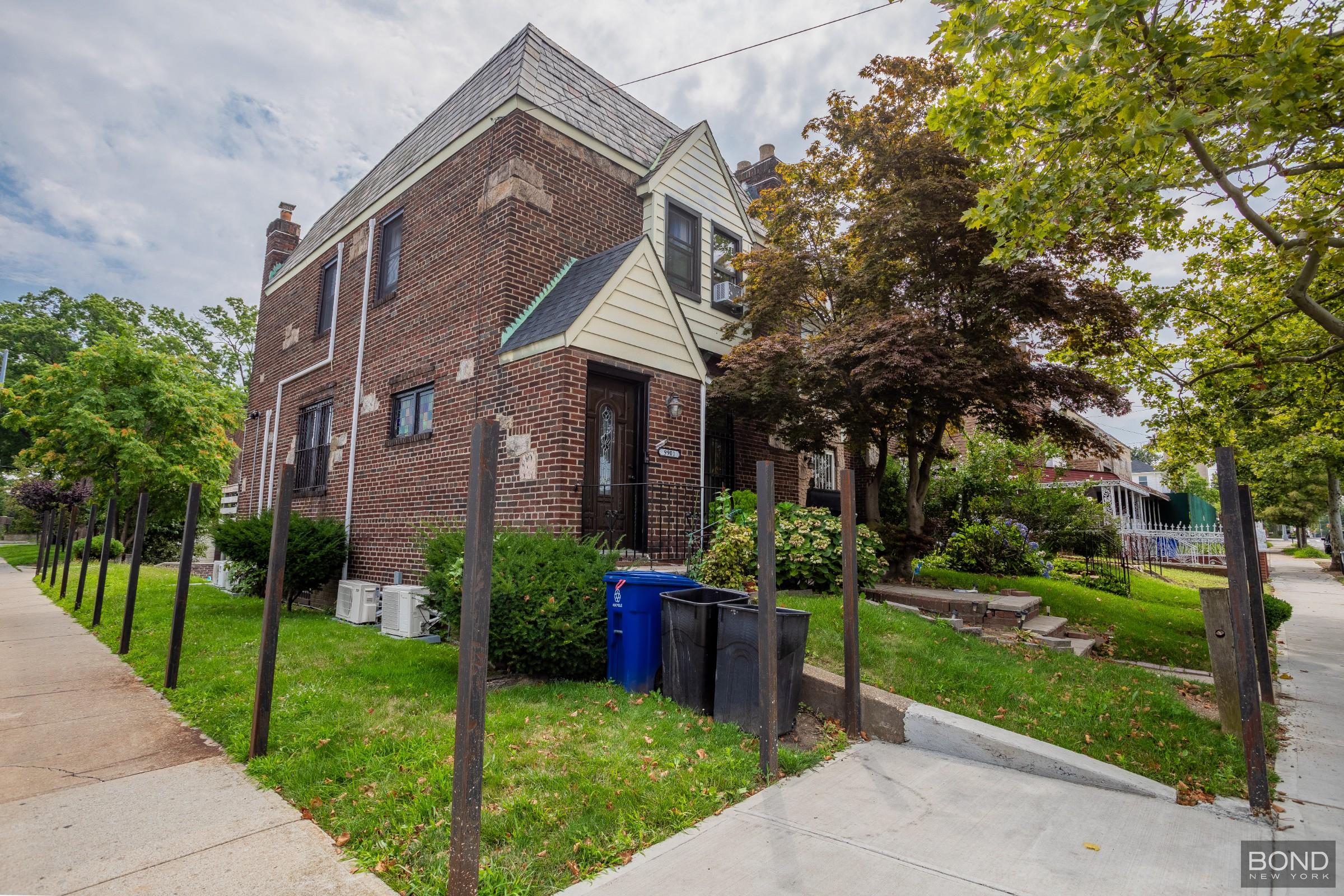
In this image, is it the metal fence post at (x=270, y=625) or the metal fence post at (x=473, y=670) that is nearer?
the metal fence post at (x=473, y=670)

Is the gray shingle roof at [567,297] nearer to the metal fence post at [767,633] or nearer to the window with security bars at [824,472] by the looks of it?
the metal fence post at [767,633]

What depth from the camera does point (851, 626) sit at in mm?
4625

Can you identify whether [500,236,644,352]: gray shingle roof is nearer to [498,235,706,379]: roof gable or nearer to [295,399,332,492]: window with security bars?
[498,235,706,379]: roof gable

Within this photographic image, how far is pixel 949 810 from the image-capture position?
11.6 feet

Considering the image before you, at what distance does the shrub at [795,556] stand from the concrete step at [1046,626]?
1724 mm

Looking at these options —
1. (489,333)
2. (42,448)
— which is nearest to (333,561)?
(489,333)

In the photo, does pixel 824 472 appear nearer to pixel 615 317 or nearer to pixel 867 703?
pixel 615 317

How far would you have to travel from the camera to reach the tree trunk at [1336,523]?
75.7ft

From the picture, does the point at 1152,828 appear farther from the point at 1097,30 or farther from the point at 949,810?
the point at 1097,30

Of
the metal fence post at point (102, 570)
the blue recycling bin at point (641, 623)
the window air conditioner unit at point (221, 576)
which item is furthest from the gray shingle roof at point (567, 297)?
the window air conditioner unit at point (221, 576)

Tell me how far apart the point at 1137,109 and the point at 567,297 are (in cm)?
600

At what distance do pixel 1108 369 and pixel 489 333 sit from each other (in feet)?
35.9

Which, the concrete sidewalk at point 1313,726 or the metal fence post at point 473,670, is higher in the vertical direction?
the metal fence post at point 473,670

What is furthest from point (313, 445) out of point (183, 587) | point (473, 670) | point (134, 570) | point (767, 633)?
point (473, 670)
